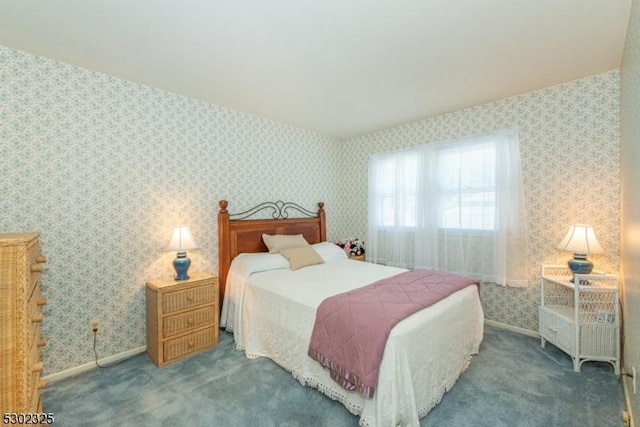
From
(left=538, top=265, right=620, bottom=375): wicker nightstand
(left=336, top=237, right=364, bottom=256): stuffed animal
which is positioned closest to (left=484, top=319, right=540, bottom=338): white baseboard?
(left=538, top=265, right=620, bottom=375): wicker nightstand

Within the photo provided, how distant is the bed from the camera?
1.62 meters

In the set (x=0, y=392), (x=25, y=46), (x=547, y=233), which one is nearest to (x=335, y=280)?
(x=0, y=392)

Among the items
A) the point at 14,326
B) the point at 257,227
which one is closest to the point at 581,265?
the point at 257,227

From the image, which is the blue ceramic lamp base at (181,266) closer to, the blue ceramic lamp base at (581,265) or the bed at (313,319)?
the bed at (313,319)

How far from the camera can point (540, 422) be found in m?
1.75

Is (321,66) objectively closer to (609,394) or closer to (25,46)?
(25,46)

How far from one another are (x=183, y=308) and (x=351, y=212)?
289 centimetres

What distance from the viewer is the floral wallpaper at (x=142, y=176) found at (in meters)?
2.16

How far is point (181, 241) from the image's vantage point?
Result: 2635 millimetres

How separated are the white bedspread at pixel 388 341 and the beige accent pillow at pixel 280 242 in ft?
1.00

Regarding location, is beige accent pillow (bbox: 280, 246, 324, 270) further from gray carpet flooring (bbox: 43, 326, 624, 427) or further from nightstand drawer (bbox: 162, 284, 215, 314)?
gray carpet flooring (bbox: 43, 326, 624, 427)

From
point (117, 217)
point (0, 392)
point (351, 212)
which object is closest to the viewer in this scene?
point (0, 392)

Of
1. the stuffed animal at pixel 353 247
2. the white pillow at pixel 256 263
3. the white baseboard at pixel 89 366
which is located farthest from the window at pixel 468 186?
the white baseboard at pixel 89 366

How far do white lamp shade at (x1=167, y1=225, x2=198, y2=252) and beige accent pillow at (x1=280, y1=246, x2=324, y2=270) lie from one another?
3.30ft
